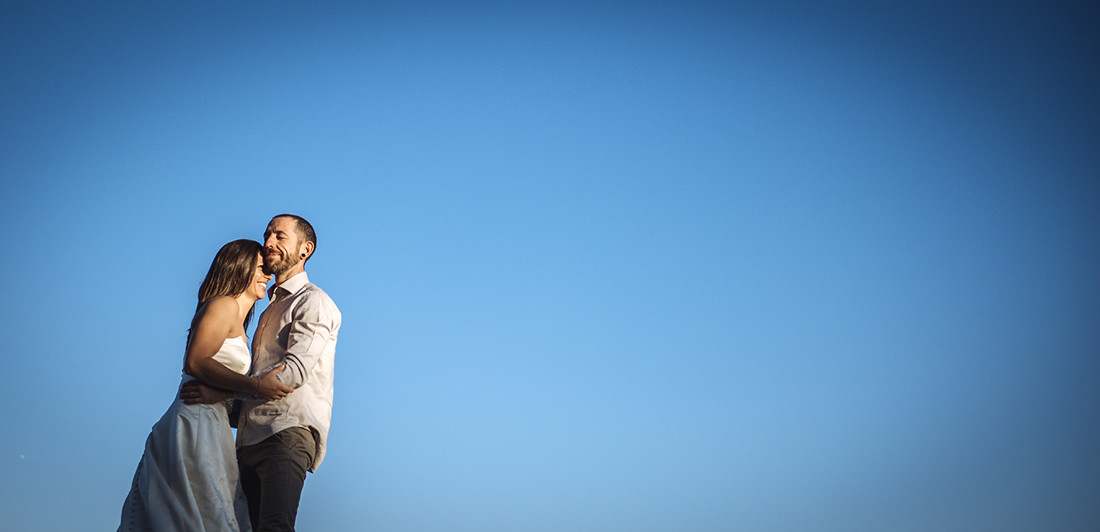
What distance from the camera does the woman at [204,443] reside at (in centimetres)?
376

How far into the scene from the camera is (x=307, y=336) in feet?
13.3

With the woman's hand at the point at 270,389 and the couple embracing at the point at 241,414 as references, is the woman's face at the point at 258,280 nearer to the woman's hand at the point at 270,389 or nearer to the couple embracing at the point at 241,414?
the couple embracing at the point at 241,414

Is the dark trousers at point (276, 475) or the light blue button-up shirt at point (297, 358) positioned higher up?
the light blue button-up shirt at point (297, 358)

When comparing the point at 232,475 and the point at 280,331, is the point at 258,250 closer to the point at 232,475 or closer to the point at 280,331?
the point at 280,331

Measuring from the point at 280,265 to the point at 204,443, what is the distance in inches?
39.6

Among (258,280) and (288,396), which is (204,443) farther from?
(258,280)

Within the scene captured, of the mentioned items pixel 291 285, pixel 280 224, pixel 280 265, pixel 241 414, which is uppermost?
pixel 280 224

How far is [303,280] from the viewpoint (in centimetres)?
445

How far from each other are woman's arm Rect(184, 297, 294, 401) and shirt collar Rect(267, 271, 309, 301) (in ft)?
1.14

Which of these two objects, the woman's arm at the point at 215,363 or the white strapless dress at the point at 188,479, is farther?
the woman's arm at the point at 215,363

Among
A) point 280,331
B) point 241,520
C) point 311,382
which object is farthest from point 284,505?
point 280,331

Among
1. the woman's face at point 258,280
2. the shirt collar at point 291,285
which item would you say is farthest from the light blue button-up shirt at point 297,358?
the woman's face at point 258,280

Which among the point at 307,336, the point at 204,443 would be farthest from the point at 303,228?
the point at 204,443

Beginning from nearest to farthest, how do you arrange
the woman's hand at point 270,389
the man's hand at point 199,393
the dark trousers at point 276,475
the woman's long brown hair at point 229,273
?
the dark trousers at point 276,475, the woman's hand at point 270,389, the man's hand at point 199,393, the woman's long brown hair at point 229,273
